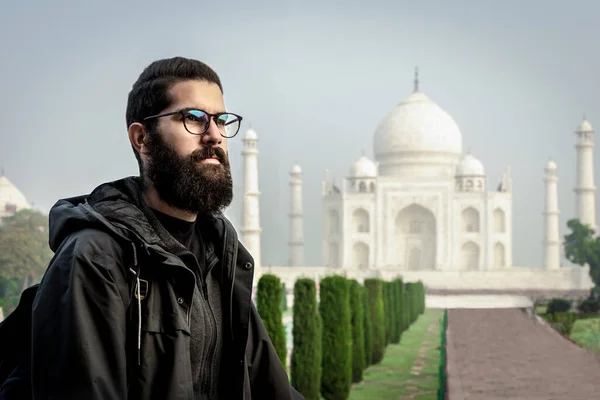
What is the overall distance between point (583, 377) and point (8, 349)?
405cm

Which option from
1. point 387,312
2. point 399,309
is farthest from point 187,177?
point 399,309

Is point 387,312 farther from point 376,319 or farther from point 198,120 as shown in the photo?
point 198,120

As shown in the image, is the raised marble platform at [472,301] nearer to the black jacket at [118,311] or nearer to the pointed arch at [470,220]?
the pointed arch at [470,220]

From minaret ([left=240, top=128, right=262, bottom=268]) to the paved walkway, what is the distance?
17446 millimetres

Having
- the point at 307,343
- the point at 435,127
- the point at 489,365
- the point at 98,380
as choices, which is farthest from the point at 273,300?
the point at 435,127

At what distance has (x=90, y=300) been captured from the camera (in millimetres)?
1208

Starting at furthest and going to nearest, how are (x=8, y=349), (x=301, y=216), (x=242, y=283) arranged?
1. (x=301, y=216)
2. (x=242, y=283)
3. (x=8, y=349)

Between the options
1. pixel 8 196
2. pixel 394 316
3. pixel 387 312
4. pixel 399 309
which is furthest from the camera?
pixel 8 196

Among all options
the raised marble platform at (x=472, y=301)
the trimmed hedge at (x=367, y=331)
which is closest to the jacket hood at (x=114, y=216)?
the trimmed hedge at (x=367, y=331)

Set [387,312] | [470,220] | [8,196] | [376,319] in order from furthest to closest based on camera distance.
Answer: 1. [470,220]
2. [8,196]
3. [387,312]
4. [376,319]

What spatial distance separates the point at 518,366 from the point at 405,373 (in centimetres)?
267

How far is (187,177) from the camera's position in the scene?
4.57 ft

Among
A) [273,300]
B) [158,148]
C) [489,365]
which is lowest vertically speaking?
[489,365]

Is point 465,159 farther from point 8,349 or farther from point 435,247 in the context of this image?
point 8,349
